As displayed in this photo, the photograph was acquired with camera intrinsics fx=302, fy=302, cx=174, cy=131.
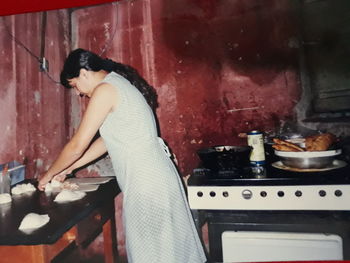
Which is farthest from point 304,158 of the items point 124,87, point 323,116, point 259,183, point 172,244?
point 124,87

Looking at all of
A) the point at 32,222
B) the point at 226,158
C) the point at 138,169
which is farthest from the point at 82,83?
the point at 226,158

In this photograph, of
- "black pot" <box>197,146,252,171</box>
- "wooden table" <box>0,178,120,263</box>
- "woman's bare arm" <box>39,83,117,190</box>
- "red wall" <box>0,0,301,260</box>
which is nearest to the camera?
"wooden table" <box>0,178,120,263</box>

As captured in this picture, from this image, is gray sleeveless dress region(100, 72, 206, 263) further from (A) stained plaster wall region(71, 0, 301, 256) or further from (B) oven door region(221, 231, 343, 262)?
(A) stained plaster wall region(71, 0, 301, 256)

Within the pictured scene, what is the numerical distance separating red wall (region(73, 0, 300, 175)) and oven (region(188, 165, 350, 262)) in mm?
508

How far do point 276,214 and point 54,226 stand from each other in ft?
2.62

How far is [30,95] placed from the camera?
4.92ft

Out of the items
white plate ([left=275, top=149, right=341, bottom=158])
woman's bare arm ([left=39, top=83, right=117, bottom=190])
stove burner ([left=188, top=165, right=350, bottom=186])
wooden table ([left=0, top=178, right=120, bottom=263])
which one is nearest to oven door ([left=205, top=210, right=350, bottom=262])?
stove burner ([left=188, top=165, right=350, bottom=186])

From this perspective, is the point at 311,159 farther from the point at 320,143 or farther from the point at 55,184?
the point at 55,184

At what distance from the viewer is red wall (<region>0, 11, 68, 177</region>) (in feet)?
4.50

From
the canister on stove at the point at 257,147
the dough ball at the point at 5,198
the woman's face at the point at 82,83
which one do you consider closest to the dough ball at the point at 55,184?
the dough ball at the point at 5,198

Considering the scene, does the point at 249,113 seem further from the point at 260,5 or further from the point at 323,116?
the point at 260,5

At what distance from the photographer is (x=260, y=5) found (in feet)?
5.25

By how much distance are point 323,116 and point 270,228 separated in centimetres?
73

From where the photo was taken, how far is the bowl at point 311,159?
3.96 feet
